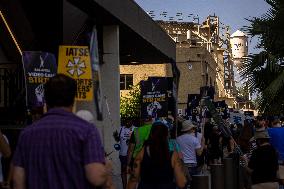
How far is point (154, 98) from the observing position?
1302 cm

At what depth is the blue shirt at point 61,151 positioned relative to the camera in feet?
12.0

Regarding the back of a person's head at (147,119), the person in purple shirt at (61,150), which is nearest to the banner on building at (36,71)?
the back of a person's head at (147,119)

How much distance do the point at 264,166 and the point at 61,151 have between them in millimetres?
5293

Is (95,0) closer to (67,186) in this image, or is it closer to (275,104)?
(275,104)

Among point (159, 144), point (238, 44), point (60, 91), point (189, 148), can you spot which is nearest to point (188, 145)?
point (189, 148)

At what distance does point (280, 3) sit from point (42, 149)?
12.4 meters

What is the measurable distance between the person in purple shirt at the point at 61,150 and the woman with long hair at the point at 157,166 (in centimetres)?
292

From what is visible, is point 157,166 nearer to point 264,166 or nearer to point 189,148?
point 264,166

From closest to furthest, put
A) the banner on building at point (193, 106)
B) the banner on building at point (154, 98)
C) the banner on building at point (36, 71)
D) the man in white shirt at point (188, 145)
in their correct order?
the banner on building at point (36, 71) → the man in white shirt at point (188, 145) → the banner on building at point (154, 98) → the banner on building at point (193, 106)

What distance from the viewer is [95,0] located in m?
13.6

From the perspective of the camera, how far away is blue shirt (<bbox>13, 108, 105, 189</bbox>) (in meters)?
3.67

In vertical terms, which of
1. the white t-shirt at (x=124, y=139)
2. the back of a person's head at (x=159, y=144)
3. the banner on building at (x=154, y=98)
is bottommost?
the white t-shirt at (x=124, y=139)

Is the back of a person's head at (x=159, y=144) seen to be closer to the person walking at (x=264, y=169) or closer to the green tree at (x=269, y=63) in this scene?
the person walking at (x=264, y=169)

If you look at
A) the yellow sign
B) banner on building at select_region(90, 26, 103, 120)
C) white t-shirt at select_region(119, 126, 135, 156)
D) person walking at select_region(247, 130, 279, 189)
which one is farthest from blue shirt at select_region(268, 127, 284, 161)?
white t-shirt at select_region(119, 126, 135, 156)
